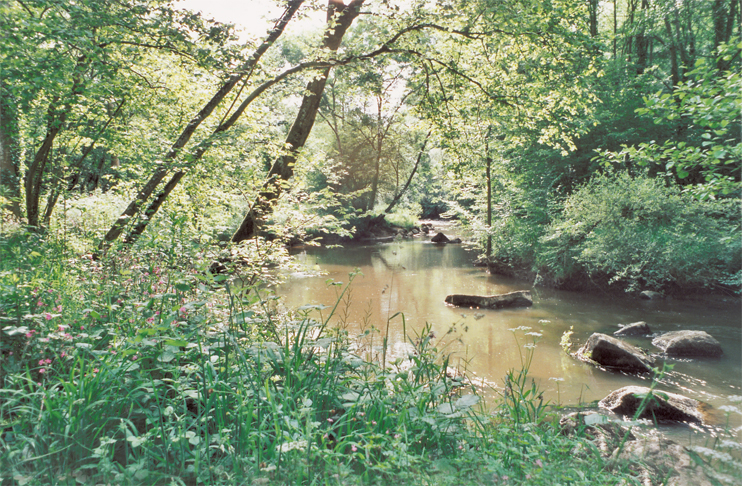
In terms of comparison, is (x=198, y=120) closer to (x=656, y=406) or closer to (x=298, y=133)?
(x=298, y=133)

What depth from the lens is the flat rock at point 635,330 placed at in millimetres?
9070

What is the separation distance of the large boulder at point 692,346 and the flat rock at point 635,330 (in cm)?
90

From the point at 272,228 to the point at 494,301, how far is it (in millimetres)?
7350

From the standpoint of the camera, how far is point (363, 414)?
2.48 metres

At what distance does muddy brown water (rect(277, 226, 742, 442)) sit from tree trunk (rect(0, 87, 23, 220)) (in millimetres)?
3494

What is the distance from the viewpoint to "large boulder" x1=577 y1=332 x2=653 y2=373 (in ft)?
23.5

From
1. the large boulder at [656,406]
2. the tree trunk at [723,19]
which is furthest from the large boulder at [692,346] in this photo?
the tree trunk at [723,19]

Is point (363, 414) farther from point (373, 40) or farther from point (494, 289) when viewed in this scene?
point (494, 289)

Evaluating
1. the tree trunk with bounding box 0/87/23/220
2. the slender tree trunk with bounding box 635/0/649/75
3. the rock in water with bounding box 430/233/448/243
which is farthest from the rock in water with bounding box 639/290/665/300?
the rock in water with bounding box 430/233/448/243

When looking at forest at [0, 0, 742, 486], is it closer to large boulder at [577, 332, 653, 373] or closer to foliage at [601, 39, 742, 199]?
foliage at [601, 39, 742, 199]

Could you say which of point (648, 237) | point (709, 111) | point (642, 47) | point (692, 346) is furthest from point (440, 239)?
point (709, 111)

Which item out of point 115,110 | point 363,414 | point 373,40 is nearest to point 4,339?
point 363,414

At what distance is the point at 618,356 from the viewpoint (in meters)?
7.27

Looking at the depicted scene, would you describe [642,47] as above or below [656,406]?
above
